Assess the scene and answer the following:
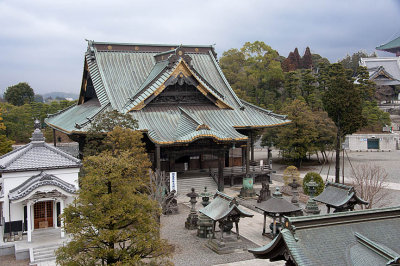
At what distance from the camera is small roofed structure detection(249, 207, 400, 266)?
9484 millimetres

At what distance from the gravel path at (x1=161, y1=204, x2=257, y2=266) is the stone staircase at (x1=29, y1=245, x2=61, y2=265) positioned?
487 centimetres

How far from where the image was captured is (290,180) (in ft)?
98.1

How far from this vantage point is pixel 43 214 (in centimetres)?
1994

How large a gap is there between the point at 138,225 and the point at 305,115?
92.2 feet

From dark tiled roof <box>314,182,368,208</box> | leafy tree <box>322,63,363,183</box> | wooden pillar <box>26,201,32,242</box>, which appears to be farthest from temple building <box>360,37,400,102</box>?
wooden pillar <box>26,201,32,242</box>

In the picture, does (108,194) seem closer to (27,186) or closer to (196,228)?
(27,186)

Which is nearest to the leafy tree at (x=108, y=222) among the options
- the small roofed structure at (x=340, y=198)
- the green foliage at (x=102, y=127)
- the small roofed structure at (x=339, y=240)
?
the small roofed structure at (x=339, y=240)

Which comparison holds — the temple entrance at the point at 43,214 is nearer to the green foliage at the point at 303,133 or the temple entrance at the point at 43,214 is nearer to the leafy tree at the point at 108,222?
the leafy tree at the point at 108,222

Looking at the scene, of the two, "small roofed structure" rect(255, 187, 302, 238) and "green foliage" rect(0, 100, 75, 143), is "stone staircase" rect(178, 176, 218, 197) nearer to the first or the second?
"small roofed structure" rect(255, 187, 302, 238)

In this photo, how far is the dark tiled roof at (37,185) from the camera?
18.3m

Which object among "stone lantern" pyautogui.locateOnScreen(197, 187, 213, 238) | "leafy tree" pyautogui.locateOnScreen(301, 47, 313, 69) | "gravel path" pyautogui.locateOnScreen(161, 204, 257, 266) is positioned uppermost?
"leafy tree" pyautogui.locateOnScreen(301, 47, 313, 69)

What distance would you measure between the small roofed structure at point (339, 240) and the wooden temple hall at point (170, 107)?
56.4 ft

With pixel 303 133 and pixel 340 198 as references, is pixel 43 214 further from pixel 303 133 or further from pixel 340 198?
pixel 303 133

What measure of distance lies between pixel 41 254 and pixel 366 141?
41940 mm
